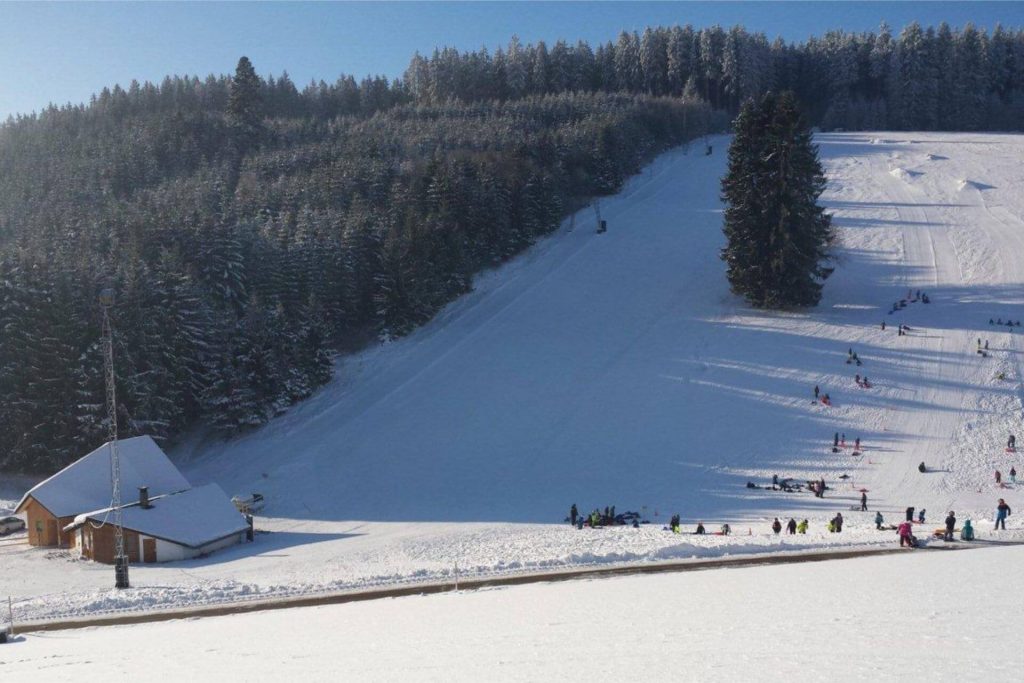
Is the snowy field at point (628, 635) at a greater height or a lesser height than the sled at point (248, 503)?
greater

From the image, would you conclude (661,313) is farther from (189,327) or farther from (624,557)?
(624,557)

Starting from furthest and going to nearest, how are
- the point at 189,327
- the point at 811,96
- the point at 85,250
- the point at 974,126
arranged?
the point at 811,96, the point at 974,126, the point at 85,250, the point at 189,327

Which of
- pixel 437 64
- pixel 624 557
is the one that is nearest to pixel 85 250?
pixel 624 557

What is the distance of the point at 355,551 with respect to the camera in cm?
2766

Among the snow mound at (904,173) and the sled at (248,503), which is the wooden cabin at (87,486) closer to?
the sled at (248,503)

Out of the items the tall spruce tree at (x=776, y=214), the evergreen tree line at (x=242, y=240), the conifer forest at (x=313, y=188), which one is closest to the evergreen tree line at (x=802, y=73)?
the conifer forest at (x=313, y=188)

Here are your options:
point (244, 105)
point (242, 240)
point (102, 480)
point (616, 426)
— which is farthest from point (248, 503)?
point (244, 105)

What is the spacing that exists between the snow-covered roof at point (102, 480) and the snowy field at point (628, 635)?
47.2 ft

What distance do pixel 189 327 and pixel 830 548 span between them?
107 feet

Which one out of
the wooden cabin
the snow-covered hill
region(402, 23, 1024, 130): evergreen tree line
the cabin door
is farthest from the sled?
region(402, 23, 1024, 130): evergreen tree line

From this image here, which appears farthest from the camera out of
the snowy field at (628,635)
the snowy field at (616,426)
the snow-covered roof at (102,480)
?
the snow-covered roof at (102,480)

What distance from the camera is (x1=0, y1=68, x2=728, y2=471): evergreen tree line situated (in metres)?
41.2

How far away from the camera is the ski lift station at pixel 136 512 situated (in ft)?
97.1

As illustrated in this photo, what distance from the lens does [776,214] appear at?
5478cm
